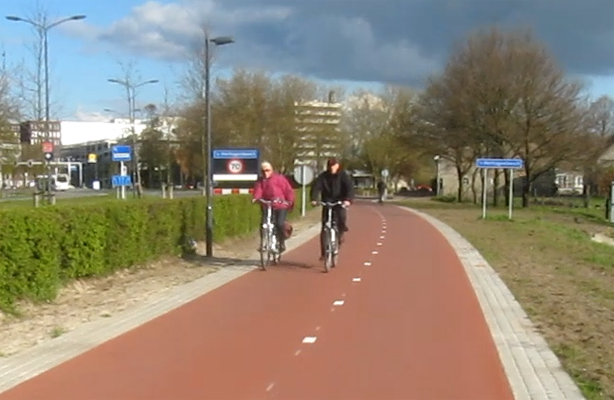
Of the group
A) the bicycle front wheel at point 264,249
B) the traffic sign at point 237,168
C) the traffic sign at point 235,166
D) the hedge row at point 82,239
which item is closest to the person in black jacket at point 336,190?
the bicycle front wheel at point 264,249

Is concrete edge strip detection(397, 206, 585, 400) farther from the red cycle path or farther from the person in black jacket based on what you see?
the person in black jacket

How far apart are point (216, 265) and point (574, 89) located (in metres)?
37.5

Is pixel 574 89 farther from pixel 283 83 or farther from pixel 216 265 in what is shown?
pixel 216 265

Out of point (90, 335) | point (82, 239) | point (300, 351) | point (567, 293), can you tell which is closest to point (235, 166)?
point (82, 239)

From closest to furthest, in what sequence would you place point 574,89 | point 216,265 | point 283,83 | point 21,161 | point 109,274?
point 109,274 < point 216,265 < point 574,89 < point 283,83 < point 21,161

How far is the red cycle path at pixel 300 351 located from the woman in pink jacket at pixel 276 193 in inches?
86.9

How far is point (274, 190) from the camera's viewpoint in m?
14.8

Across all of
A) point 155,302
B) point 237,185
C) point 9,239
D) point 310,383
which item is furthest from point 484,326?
point 237,185

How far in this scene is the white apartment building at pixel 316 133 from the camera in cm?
5391

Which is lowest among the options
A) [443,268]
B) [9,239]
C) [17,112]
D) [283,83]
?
[443,268]

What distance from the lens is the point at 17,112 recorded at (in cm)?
3031

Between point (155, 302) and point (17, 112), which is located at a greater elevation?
point (17, 112)

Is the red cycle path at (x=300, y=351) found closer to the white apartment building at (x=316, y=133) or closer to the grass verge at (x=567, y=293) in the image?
the grass verge at (x=567, y=293)

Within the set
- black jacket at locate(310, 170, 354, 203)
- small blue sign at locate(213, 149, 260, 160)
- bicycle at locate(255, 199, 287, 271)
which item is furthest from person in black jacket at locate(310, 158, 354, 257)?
small blue sign at locate(213, 149, 260, 160)
